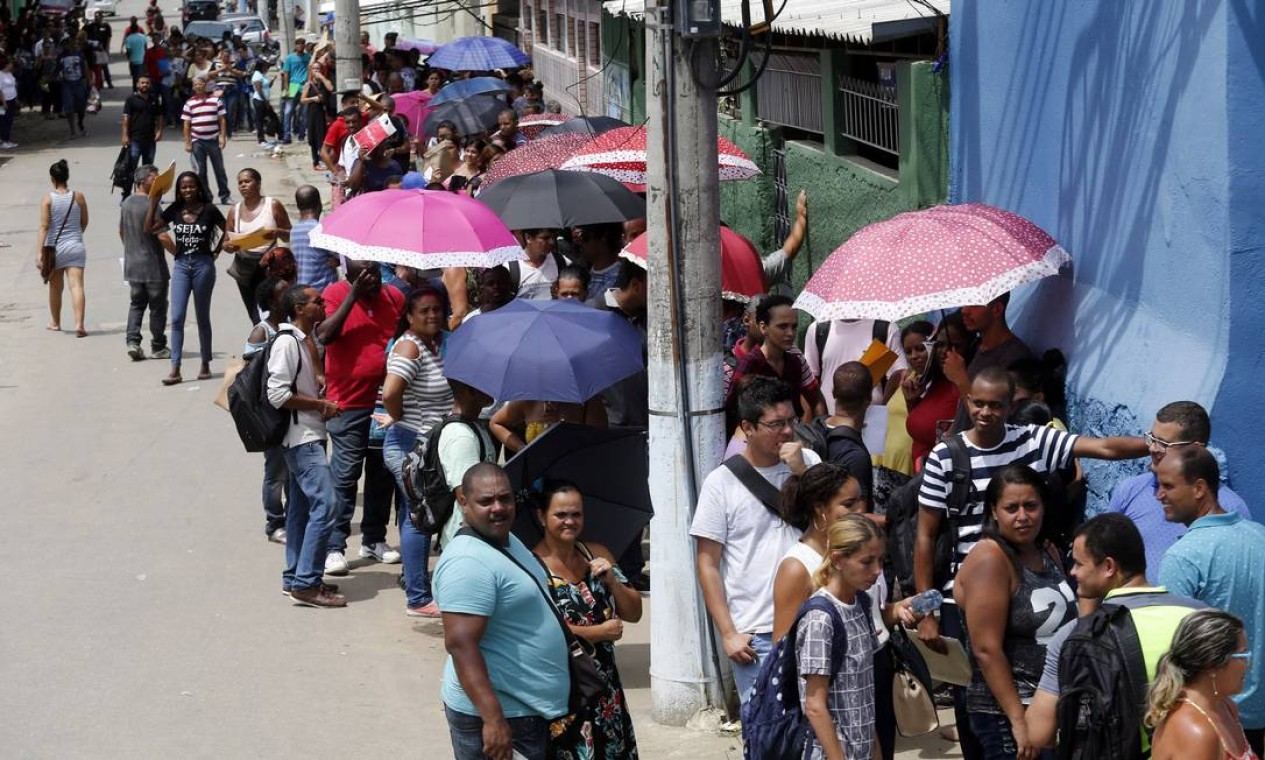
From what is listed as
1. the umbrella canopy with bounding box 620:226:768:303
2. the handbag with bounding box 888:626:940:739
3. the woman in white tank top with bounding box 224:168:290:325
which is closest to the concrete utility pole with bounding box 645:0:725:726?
the handbag with bounding box 888:626:940:739

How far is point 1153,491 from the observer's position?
239 inches

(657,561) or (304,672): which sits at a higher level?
(657,561)

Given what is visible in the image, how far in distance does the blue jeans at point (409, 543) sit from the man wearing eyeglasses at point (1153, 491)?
3.74 meters

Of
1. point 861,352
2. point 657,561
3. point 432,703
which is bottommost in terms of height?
point 432,703

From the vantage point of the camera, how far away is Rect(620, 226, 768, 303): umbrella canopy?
9.26m

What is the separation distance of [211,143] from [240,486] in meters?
13.2

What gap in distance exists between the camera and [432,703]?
310 inches

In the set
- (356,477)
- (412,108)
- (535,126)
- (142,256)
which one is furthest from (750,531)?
(412,108)

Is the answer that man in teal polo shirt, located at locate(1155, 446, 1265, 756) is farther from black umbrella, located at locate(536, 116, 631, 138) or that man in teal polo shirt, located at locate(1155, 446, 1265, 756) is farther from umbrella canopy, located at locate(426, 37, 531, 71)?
umbrella canopy, located at locate(426, 37, 531, 71)

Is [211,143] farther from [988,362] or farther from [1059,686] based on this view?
[1059,686]

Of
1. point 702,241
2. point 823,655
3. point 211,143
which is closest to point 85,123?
point 211,143

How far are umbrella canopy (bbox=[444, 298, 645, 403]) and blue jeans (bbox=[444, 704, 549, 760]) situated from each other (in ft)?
7.22

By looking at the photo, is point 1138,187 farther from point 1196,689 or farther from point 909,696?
point 1196,689

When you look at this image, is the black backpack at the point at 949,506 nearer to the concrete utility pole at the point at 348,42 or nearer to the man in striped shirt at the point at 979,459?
the man in striped shirt at the point at 979,459
